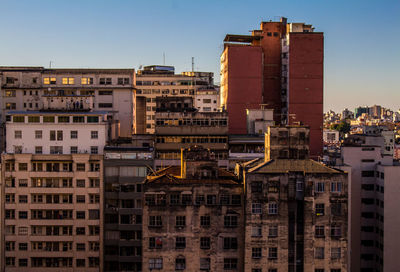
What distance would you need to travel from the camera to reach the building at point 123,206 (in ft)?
301

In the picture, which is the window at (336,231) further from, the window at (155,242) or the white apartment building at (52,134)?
the white apartment building at (52,134)

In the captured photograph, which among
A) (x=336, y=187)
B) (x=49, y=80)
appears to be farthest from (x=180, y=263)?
(x=49, y=80)

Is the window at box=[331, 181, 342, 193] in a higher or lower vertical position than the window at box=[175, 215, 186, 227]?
higher

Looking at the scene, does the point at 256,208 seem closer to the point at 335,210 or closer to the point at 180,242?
the point at 335,210

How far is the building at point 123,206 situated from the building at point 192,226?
27.4 m

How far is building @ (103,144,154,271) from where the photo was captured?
91.7 meters

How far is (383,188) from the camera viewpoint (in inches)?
3634

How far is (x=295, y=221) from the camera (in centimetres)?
6394

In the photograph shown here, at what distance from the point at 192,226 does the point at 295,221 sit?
1250cm

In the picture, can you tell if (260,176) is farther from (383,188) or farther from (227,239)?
(383,188)

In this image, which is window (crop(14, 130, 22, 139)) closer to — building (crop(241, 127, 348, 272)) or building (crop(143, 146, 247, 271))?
building (crop(143, 146, 247, 271))

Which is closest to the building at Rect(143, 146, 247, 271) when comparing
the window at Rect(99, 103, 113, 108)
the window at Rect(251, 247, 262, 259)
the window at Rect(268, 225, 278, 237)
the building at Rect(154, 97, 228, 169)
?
the window at Rect(251, 247, 262, 259)

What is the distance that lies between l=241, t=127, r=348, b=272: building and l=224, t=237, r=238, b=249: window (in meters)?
1.75

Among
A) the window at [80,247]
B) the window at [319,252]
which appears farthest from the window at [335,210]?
the window at [80,247]
